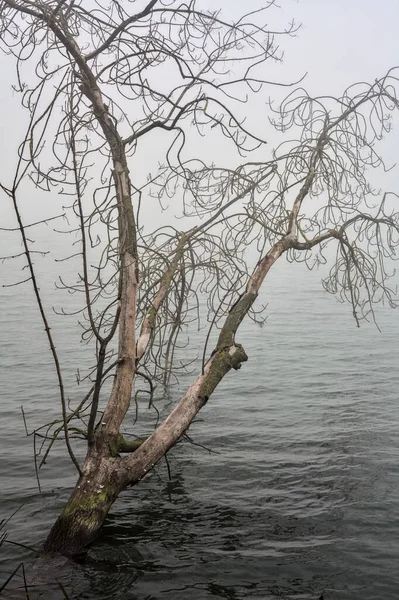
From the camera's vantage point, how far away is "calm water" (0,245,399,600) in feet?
20.5

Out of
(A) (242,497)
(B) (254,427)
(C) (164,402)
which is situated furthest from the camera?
A: (C) (164,402)

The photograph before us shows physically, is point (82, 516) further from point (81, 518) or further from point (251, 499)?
point (251, 499)

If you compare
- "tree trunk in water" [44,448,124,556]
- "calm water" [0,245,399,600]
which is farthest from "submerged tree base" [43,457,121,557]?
"calm water" [0,245,399,600]

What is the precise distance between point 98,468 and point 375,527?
2969mm

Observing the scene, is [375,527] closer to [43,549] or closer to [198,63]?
[43,549]

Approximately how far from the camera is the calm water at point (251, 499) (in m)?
6.26

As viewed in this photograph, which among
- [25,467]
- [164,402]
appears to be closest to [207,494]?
[25,467]

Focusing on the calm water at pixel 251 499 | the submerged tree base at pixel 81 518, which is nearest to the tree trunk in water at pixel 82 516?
the submerged tree base at pixel 81 518

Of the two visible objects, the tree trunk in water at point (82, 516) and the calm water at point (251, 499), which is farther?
the tree trunk in water at point (82, 516)

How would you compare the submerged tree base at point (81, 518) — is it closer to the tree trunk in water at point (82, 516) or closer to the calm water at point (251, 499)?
the tree trunk in water at point (82, 516)

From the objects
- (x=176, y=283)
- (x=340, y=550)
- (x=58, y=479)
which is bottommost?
(x=340, y=550)

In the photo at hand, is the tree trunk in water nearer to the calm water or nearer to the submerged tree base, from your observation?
the submerged tree base

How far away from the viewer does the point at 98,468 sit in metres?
6.73

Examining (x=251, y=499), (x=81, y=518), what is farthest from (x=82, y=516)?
(x=251, y=499)
